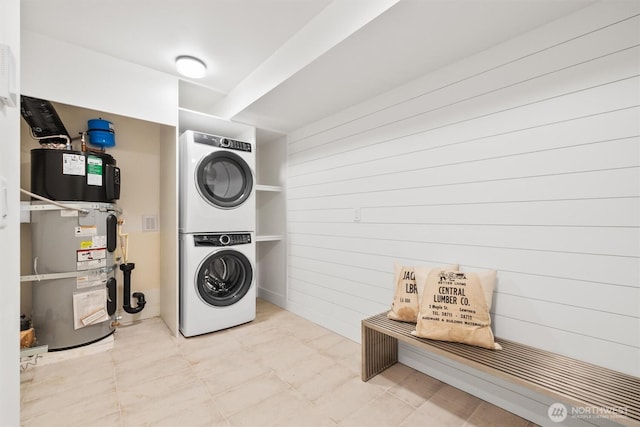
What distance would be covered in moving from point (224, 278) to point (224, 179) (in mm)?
1040

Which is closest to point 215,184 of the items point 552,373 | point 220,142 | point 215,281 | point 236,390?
point 220,142

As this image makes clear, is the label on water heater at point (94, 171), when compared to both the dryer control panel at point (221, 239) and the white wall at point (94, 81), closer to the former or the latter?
the white wall at point (94, 81)

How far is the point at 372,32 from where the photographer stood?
A: 5.24ft

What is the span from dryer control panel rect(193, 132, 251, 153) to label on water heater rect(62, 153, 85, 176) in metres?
0.89

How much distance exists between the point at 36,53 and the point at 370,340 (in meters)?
3.07

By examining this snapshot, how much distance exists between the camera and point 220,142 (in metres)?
2.71

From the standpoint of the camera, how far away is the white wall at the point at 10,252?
898 millimetres

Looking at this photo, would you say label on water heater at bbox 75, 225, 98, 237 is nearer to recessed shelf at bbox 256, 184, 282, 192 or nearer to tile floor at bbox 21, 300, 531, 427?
tile floor at bbox 21, 300, 531, 427

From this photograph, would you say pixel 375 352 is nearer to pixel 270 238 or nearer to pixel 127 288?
pixel 270 238

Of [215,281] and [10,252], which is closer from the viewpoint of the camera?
[10,252]

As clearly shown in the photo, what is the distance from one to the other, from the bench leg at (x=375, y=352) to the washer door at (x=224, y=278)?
1407 millimetres

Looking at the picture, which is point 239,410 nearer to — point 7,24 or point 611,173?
point 7,24

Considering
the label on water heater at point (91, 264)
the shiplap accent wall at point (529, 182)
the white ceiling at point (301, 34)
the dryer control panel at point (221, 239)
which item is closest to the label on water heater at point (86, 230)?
the label on water heater at point (91, 264)

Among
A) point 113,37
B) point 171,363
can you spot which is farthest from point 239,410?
point 113,37
